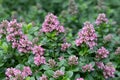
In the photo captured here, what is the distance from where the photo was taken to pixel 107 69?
3047mm

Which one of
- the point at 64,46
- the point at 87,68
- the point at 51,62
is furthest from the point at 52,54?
the point at 87,68

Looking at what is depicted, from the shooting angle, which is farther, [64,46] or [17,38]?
[64,46]

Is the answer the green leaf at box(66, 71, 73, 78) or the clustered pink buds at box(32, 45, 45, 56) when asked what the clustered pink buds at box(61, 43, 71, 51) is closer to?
the clustered pink buds at box(32, 45, 45, 56)

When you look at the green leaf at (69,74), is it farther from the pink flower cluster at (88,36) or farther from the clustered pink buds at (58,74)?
the pink flower cluster at (88,36)

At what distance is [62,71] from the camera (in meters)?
2.73

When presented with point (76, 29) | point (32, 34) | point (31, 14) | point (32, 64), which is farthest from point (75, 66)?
point (31, 14)

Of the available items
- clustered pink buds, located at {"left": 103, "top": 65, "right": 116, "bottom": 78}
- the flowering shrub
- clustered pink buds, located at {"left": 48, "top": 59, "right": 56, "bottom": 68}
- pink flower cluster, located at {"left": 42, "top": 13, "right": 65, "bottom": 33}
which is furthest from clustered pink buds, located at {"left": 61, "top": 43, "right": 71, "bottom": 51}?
clustered pink buds, located at {"left": 103, "top": 65, "right": 116, "bottom": 78}

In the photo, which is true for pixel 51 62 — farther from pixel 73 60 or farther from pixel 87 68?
pixel 87 68

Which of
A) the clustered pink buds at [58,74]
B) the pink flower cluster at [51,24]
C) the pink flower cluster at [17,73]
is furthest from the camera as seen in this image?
the pink flower cluster at [51,24]

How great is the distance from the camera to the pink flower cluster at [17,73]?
2572 millimetres

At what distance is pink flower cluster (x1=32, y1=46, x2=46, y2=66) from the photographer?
2.86 m

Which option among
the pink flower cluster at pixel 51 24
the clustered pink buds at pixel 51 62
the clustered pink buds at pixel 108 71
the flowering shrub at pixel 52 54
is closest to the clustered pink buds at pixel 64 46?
the flowering shrub at pixel 52 54

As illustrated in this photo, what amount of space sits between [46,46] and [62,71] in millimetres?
447

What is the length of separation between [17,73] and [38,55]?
1.19 ft
